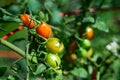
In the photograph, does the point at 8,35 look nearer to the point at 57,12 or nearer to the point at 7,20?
the point at 7,20

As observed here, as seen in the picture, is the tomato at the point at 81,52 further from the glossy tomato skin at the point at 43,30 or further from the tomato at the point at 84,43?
the glossy tomato skin at the point at 43,30

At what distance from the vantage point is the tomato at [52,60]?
3.69 ft

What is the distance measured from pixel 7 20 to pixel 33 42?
10cm

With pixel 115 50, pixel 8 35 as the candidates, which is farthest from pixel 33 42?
pixel 115 50

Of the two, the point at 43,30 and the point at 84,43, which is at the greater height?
the point at 43,30

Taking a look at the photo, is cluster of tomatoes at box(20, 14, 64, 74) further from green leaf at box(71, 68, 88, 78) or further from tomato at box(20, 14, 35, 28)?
green leaf at box(71, 68, 88, 78)

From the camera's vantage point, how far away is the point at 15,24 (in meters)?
1.19

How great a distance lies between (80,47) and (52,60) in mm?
311

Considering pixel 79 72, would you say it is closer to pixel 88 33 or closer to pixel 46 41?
pixel 88 33

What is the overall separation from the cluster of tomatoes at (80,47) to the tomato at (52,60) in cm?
26

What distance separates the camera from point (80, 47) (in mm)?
1416

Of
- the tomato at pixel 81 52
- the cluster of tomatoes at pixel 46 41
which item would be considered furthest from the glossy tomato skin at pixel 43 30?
the tomato at pixel 81 52

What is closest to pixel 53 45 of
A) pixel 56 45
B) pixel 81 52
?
pixel 56 45

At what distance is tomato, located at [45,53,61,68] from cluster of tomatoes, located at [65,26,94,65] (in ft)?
0.84
